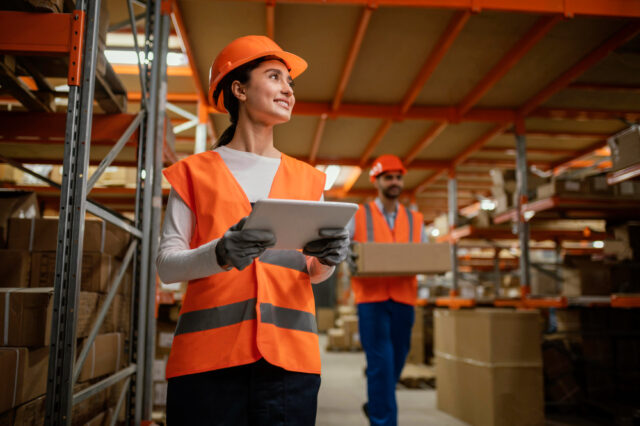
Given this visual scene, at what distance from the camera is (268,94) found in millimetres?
1736

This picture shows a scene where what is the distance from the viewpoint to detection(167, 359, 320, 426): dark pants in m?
1.43

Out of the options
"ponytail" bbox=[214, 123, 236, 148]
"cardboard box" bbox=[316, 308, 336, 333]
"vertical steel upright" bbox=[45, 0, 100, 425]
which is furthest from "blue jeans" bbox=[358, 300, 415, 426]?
"cardboard box" bbox=[316, 308, 336, 333]

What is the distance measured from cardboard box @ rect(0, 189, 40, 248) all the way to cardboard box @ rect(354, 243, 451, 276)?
2.34 meters

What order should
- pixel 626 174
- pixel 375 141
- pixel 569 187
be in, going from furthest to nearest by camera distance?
pixel 375 141 → pixel 569 187 → pixel 626 174

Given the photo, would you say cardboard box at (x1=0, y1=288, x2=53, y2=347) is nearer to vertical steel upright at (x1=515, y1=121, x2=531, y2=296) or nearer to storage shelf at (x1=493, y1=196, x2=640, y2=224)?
storage shelf at (x1=493, y1=196, x2=640, y2=224)

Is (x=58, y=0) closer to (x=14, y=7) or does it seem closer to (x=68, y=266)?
(x=14, y=7)

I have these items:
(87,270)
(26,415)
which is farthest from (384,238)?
(26,415)

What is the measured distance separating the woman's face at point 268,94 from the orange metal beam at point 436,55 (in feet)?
14.0

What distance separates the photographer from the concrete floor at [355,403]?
4.99 m

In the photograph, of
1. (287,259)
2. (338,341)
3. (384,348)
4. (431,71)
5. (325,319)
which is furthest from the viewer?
(325,319)

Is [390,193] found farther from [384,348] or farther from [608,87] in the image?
[608,87]

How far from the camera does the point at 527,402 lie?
4484mm

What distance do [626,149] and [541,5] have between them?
1.75m

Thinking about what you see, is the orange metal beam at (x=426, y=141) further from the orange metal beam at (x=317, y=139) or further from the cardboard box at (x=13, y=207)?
the cardboard box at (x=13, y=207)
